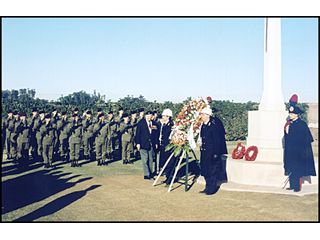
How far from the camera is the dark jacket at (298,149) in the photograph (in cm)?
856

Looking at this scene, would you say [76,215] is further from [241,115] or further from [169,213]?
[241,115]

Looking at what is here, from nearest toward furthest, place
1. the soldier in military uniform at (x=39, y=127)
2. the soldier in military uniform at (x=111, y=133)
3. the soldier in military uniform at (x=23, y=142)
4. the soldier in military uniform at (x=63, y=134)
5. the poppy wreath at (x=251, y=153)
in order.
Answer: the poppy wreath at (x=251, y=153) → the soldier in military uniform at (x=23, y=142) → the soldier in military uniform at (x=39, y=127) → the soldier in military uniform at (x=63, y=134) → the soldier in military uniform at (x=111, y=133)

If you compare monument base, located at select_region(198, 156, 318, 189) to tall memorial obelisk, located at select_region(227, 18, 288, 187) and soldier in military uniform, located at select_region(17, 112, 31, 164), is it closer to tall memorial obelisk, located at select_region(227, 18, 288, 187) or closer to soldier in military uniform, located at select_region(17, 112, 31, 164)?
tall memorial obelisk, located at select_region(227, 18, 288, 187)

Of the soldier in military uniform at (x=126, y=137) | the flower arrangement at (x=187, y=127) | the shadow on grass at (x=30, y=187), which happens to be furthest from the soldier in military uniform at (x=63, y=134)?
the flower arrangement at (x=187, y=127)

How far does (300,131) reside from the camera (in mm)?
8570

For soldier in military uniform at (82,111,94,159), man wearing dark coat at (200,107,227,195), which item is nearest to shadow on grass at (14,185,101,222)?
man wearing dark coat at (200,107,227,195)

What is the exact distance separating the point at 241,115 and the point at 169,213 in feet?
54.4

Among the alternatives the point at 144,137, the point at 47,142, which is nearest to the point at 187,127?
the point at 144,137

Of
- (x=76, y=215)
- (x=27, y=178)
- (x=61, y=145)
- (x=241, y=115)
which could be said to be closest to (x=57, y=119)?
(x=61, y=145)

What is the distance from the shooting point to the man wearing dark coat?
843cm

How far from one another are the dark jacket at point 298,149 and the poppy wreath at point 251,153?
113cm

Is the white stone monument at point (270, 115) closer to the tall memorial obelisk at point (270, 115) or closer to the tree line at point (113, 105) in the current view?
the tall memorial obelisk at point (270, 115)

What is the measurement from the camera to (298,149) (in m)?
8.60

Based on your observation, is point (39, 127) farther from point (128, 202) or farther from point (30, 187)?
point (128, 202)
